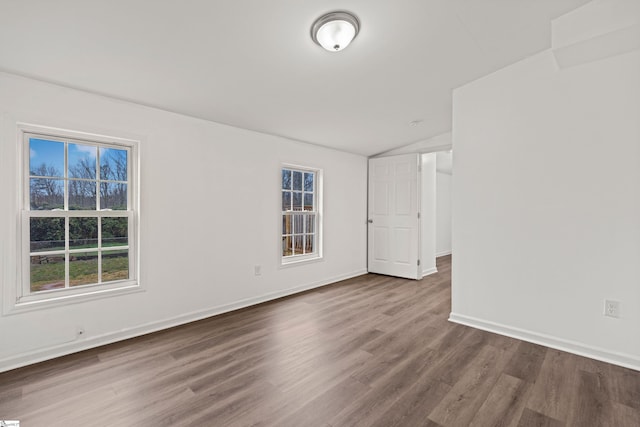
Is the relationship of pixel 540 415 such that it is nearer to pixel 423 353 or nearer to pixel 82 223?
pixel 423 353

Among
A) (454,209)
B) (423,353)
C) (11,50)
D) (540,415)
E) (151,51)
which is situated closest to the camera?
(540,415)

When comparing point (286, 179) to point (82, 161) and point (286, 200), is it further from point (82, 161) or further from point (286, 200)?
point (82, 161)

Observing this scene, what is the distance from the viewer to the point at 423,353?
2.47 m

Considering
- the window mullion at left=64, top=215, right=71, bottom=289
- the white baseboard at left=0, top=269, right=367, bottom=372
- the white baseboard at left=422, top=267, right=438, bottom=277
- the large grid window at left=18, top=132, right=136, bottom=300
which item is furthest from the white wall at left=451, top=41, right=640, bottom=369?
the window mullion at left=64, top=215, right=71, bottom=289

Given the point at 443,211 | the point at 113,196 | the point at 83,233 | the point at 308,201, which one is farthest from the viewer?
the point at 443,211

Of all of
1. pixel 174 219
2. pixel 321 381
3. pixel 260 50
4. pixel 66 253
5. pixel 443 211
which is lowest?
pixel 321 381

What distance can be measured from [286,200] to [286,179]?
31 centimetres

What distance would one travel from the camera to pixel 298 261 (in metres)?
4.29

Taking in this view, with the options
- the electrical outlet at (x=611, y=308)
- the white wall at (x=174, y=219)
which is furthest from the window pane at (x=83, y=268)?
the electrical outlet at (x=611, y=308)

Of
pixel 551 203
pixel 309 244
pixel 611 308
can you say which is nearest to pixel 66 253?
pixel 309 244

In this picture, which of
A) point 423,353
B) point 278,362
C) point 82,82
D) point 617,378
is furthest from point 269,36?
point 617,378

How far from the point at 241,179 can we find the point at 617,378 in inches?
150

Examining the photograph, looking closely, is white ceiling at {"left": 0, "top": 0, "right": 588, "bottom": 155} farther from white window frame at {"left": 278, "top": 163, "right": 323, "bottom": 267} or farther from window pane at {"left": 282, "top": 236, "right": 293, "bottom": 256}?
window pane at {"left": 282, "top": 236, "right": 293, "bottom": 256}

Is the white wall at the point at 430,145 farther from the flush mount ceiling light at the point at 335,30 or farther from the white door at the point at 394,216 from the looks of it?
the flush mount ceiling light at the point at 335,30
